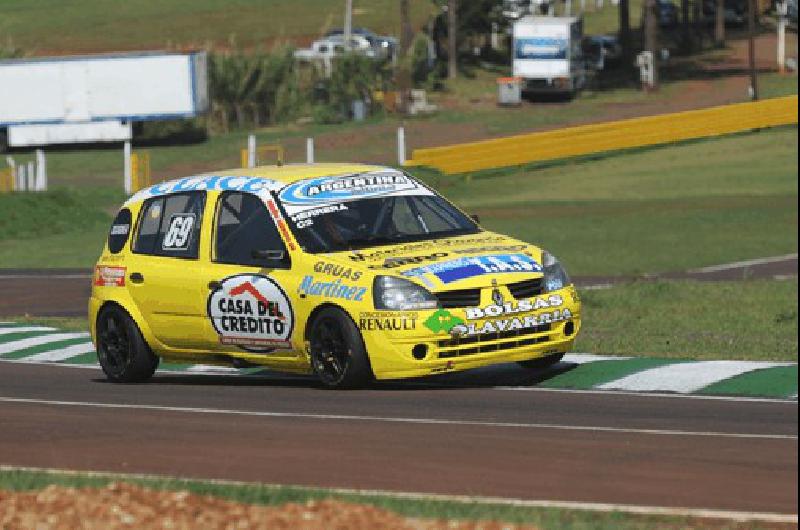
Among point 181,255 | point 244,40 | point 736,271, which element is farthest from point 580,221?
point 244,40

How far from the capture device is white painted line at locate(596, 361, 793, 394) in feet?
46.9

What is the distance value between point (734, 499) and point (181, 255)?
722 cm

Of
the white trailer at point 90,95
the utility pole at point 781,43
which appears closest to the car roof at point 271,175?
the white trailer at point 90,95

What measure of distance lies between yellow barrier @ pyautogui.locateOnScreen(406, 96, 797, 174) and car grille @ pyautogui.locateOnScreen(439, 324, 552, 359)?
32.6m

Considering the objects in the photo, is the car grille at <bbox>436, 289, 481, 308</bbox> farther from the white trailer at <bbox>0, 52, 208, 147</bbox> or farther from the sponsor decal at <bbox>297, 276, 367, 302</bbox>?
the white trailer at <bbox>0, 52, 208, 147</bbox>

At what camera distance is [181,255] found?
15805mm

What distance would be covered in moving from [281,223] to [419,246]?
1.10 meters

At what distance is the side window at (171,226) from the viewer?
15797 millimetres

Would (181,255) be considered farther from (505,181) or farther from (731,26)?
(731,26)

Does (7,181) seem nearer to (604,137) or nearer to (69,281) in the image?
(604,137)

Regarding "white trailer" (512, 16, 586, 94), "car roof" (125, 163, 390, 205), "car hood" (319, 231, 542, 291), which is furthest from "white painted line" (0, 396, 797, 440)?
"white trailer" (512, 16, 586, 94)

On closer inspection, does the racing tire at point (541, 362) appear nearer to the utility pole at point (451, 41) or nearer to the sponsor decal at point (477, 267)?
the sponsor decal at point (477, 267)

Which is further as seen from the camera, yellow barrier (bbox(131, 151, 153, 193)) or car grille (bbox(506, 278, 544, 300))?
yellow barrier (bbox(131, 151, 153, 193))

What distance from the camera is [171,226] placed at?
16047 millimetres
